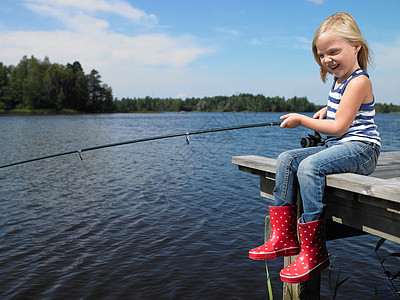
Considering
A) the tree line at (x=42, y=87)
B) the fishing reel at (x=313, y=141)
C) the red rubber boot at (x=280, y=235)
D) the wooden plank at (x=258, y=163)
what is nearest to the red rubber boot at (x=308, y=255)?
the red rubber boot at (x=280, y=235)

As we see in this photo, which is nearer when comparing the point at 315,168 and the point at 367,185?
the point at 367,185

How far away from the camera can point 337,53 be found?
3.01 meters

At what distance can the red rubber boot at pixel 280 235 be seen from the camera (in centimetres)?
306

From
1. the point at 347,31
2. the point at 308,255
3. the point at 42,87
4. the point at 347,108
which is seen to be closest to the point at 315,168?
the point at 347,108

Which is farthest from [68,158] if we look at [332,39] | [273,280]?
[332,39]

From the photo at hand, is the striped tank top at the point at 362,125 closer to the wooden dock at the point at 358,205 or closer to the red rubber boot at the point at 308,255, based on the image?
the wooden dock at the point at 358,205

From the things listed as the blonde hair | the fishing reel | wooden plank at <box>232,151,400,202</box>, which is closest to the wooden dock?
wooden plank at <box>232,151,400,202</box>

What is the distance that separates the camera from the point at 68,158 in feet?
57.6

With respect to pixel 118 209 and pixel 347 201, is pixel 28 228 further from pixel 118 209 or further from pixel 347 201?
pixel 347 201

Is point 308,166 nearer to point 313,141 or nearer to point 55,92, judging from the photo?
point 313,141

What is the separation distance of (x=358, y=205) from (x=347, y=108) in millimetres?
792

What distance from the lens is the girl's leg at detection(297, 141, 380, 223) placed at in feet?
9.18

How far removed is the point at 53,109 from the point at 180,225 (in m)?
105

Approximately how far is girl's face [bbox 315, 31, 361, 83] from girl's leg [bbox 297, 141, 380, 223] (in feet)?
2.12
